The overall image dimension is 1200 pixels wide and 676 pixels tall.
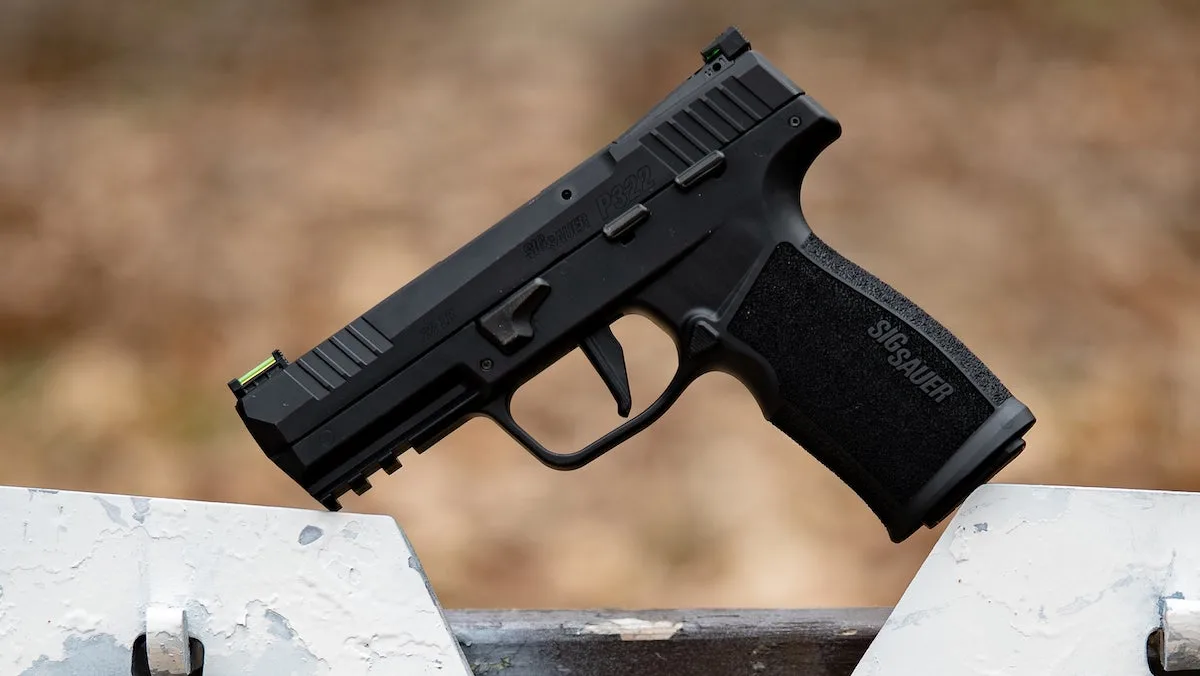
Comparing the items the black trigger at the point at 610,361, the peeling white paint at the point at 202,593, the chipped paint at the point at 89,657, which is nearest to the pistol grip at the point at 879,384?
the black trigger at the point at 610,361

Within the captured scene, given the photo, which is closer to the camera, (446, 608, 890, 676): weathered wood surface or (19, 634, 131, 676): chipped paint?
(19, 634, 131, 676): chipped paint

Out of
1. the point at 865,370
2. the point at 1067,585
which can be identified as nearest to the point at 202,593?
the point at 865,370

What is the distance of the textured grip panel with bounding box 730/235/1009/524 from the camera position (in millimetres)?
950

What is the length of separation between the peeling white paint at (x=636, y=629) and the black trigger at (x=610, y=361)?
244 millimetres

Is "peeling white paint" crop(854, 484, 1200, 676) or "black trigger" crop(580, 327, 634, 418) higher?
"black trigger" crop(580, 327, 634, 418)

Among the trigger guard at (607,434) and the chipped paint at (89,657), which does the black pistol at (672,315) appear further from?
the chipped paint at (89,657)

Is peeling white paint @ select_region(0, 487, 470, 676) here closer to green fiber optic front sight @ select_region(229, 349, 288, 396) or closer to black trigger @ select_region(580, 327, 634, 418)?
green fiber optic front sight @ select_region(229, 349, 288, 396)

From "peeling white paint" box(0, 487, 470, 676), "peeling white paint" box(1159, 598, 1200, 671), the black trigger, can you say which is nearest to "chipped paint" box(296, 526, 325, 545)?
"peeling white paint" box(0, 487, 470, 676)

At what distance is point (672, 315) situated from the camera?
3.28 feet

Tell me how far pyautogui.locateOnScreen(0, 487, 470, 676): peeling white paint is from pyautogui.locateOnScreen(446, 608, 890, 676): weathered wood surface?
0.52 feet

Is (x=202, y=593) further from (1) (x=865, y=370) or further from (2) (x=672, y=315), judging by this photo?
(1) (x=865, y=370)

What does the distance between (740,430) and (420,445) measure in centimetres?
108

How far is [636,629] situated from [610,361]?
290 millimetres

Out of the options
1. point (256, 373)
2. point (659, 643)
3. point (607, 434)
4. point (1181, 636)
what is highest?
point (256, 373)
